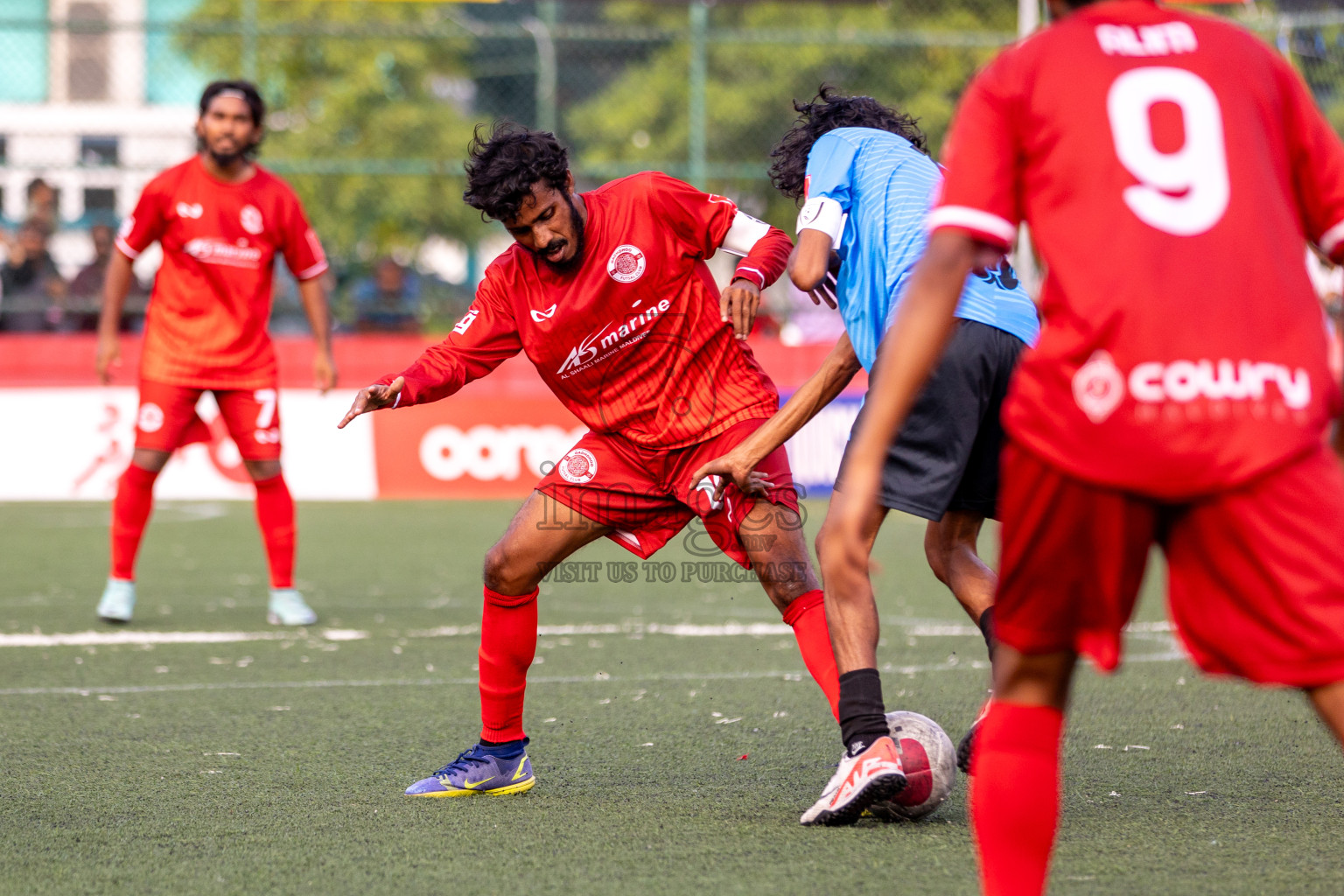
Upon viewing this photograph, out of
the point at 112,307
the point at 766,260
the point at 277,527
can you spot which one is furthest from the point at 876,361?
the point at 112,307

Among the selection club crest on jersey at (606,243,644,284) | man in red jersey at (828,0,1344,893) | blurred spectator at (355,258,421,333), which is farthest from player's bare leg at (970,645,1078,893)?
blurred spectator at (355,258,421,333)

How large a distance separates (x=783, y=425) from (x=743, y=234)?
2.56 feet

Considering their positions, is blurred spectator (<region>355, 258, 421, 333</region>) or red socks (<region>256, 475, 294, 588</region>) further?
blurred spectator (<region>355, 258, 421, 333</region>)

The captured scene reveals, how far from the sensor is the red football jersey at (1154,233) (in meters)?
2.41

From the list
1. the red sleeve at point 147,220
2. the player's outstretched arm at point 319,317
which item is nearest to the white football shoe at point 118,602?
the player's outstretched arm at point 319,317

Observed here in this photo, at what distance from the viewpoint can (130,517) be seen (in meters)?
7.39

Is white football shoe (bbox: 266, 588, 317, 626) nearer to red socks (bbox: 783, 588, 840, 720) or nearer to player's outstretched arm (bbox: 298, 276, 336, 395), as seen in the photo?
player's outstretched arm (bbox: 298, 276, 336, 395)

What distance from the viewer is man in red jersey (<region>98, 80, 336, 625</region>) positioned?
7.36 m

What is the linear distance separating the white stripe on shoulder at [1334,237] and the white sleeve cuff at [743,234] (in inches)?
82.1

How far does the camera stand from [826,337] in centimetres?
1498

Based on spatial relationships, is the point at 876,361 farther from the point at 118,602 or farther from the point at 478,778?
the point at 118,602

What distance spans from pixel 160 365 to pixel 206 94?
1292 mm

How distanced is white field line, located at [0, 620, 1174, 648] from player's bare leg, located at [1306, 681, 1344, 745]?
4.55 m

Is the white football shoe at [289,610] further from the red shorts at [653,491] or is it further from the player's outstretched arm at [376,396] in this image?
the player's outstretched arm at [376,396]
